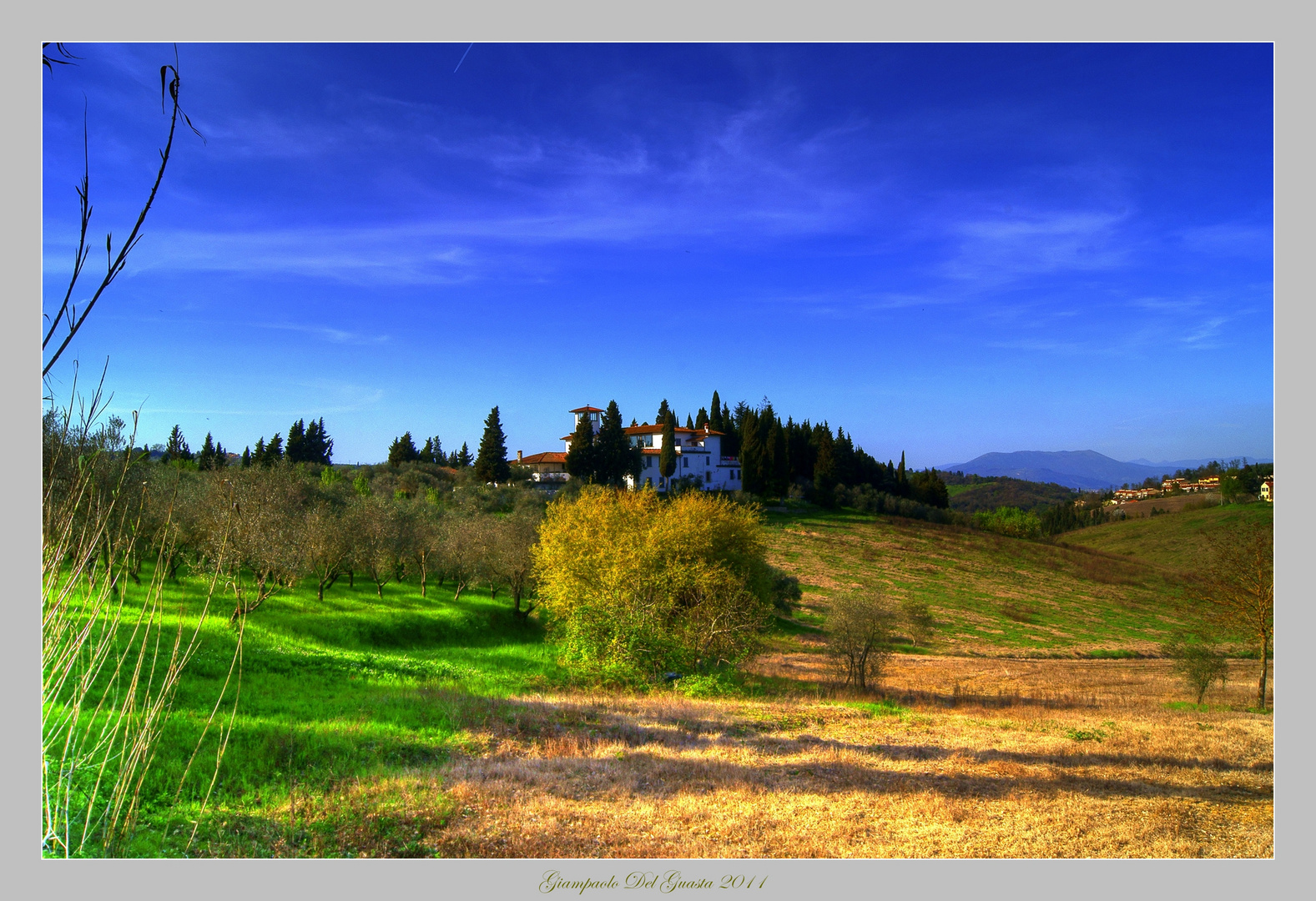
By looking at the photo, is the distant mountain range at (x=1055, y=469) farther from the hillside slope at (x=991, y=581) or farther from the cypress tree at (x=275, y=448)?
the cypress tree at (x=275, y=448)

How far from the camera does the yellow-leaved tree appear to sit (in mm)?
19047

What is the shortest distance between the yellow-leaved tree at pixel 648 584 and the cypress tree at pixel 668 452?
47652mm

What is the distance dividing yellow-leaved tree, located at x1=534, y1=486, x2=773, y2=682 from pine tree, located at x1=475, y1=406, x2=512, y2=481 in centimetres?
4337

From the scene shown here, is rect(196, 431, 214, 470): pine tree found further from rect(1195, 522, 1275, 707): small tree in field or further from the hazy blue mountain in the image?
the hazy blue mountain

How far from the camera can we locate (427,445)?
287ft

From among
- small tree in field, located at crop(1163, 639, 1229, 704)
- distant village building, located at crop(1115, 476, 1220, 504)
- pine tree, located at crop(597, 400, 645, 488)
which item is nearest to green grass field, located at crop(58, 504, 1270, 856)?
distant village building, located at crop(1115, 476, 1220, 504)

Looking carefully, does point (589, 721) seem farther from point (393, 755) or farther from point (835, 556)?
point (835, 556)

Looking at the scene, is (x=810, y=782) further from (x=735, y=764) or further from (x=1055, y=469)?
(x=1055, y=469)

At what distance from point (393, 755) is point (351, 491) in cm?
3812

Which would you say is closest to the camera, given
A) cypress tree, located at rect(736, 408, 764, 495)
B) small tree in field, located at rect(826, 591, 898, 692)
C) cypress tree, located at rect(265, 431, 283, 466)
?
small tree in field, located at rect(826, 591, 898, 692)

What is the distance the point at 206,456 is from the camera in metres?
48.1

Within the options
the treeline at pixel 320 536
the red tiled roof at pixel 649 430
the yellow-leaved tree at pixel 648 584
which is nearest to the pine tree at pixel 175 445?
the treeline at pixel 320 536

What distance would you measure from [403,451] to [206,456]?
1134 inches

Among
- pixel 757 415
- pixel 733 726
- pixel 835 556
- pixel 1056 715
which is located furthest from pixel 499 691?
pixel 757 415
